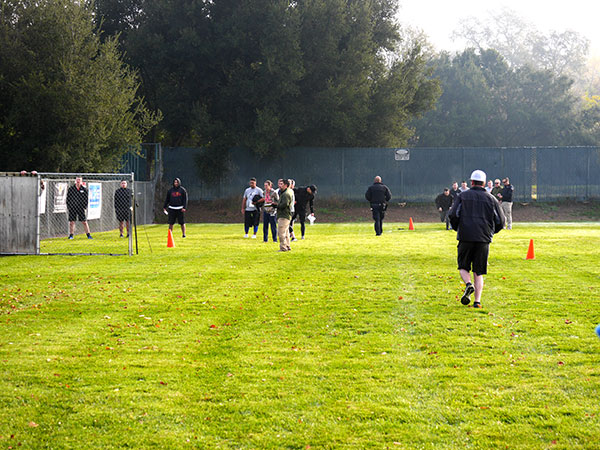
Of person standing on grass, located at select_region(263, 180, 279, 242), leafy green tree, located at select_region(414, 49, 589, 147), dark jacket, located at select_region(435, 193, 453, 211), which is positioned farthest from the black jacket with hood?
leafy green tree, located at select_region(414, 49, 589, 147)

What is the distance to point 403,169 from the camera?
40.4m

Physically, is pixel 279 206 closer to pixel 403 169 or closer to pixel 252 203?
pixel 252 203

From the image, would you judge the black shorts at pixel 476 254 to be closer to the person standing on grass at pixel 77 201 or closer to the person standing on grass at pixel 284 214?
the person standing on grass at pixel 284 214

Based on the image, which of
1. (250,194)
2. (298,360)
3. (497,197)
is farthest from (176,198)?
(298,360)

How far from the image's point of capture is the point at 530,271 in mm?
14484

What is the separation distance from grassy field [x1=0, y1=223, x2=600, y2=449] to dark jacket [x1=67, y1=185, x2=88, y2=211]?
8656 mm

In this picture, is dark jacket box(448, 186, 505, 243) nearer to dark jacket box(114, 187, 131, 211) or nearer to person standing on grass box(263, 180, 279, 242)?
person standing on grass box(263, 180, 279, 242)

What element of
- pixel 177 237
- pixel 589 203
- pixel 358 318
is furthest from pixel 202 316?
pixel 589 203

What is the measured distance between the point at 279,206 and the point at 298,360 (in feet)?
39.2

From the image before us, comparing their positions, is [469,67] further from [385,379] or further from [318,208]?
[385,379]

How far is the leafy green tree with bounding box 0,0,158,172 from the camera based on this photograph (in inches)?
1051

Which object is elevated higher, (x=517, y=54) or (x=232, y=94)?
(x=517, y=54)

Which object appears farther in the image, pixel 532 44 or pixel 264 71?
pixel 532 44

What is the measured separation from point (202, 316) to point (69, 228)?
15.5m
